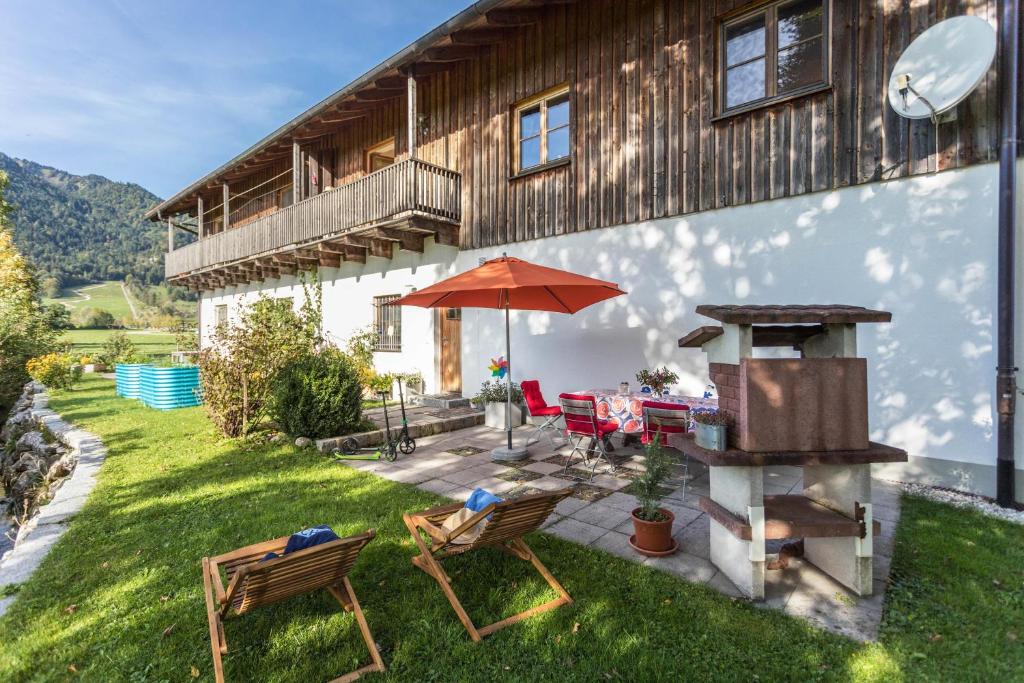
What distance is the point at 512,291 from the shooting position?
625 centimetres

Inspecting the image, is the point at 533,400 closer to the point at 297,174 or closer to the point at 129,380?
the point at 297,174

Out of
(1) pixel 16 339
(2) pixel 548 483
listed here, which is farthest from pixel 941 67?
(1) pixel 16 339

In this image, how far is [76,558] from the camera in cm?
333

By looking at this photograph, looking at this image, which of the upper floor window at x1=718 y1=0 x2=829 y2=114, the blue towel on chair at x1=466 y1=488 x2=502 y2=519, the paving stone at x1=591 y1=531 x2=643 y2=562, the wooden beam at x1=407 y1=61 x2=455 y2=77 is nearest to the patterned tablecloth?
the paving stone at x1=591 y1=531 x2=643 y2=562

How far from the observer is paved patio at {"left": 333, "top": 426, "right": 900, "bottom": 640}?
2.70m

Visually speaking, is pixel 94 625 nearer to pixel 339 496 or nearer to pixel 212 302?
pixel 339 496

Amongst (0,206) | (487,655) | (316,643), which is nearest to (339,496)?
(316,643)

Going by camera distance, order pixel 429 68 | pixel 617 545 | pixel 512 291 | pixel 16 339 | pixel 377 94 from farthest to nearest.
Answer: pixel 16 339 → pixel 377 94 → pixel 429 68 → pixel 512 291 → pixel 617 545

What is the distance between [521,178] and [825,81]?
14.7ft

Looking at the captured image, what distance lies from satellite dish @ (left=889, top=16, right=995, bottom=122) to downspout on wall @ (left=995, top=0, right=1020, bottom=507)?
0.87ft

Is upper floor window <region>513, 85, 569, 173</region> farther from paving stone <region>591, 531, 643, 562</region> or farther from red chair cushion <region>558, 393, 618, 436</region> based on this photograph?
paving stone <region>591, 531, 643, 562</region>

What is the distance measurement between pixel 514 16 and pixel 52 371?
14.5m

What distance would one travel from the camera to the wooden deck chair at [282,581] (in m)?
2.00

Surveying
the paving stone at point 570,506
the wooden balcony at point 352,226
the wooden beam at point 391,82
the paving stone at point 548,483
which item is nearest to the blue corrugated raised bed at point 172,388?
the wooden balcony at point 352,226
